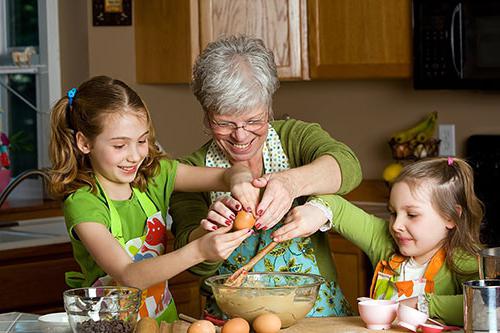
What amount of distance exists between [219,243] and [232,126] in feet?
1.34

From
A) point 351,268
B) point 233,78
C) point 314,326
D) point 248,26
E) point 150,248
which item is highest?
point 248,26

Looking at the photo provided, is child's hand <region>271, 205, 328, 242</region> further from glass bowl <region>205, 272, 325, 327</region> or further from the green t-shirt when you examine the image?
the green t-shirt

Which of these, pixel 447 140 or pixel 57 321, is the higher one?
pixel 447 140

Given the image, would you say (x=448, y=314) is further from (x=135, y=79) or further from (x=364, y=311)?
(x=135, y=79)

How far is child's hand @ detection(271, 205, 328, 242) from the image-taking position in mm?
2217

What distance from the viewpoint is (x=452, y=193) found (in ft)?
7.89

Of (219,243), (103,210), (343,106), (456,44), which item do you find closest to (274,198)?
(219,243)

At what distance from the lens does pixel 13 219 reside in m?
4.32

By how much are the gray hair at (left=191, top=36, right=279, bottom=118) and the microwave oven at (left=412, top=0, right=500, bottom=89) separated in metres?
1.82

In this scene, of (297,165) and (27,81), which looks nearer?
(297,165)

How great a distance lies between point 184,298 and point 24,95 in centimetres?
170

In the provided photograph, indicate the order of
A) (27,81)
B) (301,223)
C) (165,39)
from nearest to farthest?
(301,223)
(165,39)
(27,81)

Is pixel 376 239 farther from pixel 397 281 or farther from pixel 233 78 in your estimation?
pixel 233 78

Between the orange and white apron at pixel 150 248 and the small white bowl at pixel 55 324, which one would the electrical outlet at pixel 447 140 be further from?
the small white bowl at pixel 55 324
